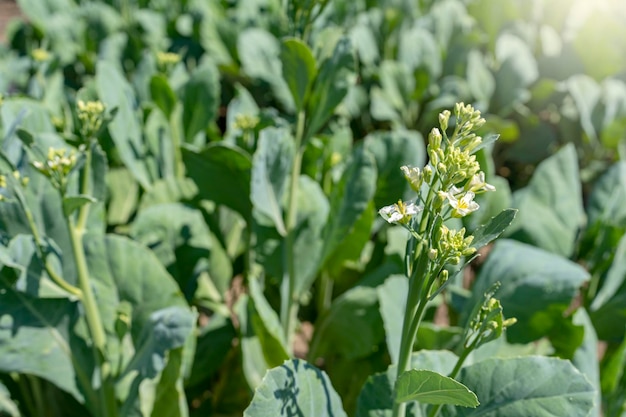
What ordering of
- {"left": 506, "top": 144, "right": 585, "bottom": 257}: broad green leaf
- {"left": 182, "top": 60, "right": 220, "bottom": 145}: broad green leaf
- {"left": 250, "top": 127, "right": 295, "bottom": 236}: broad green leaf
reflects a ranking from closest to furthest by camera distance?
{"left": 250, "top": 127, "right": 295, "bottom": 236}: broad green leaf
{"left": 506, "top": 144, "right": 585, "bottom": 257}: broad green leaf
{"left": 182, "top": 60, "right": 220, "bottom": 145}: broad green leaf

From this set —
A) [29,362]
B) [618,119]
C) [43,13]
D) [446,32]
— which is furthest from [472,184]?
[43,13]

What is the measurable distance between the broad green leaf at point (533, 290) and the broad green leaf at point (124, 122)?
2.91 ft

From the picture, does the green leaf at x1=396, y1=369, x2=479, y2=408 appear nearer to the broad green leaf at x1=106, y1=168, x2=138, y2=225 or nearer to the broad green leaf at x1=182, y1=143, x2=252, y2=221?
the broad green leaf at x1=182, y1=143, x2=252, y2=221

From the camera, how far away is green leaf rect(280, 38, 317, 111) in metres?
1.37

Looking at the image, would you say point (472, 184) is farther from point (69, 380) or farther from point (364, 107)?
point (364, 107)

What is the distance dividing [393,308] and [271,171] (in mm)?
375

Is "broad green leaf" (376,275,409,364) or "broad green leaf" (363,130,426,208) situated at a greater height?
"broad green leaf" (363,130,426,208)

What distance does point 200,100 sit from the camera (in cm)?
199

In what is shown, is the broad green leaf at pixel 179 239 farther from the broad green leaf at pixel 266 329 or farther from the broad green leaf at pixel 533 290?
the broad green leaf at pixel 533 290

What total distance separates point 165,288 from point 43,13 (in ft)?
7.96

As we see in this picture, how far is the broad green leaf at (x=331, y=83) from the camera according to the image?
140cm

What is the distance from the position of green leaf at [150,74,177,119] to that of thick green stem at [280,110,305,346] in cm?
51

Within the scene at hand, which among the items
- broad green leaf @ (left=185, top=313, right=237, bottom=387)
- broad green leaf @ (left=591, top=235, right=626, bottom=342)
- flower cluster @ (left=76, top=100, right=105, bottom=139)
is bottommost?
broad green leaf @ (left=185, top=313, right=237, bottom=387)

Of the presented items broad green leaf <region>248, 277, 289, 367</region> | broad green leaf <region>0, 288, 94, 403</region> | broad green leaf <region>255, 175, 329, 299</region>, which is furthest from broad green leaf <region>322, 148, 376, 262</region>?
broad green leaf <region>0, 288, 94, 403</region>
